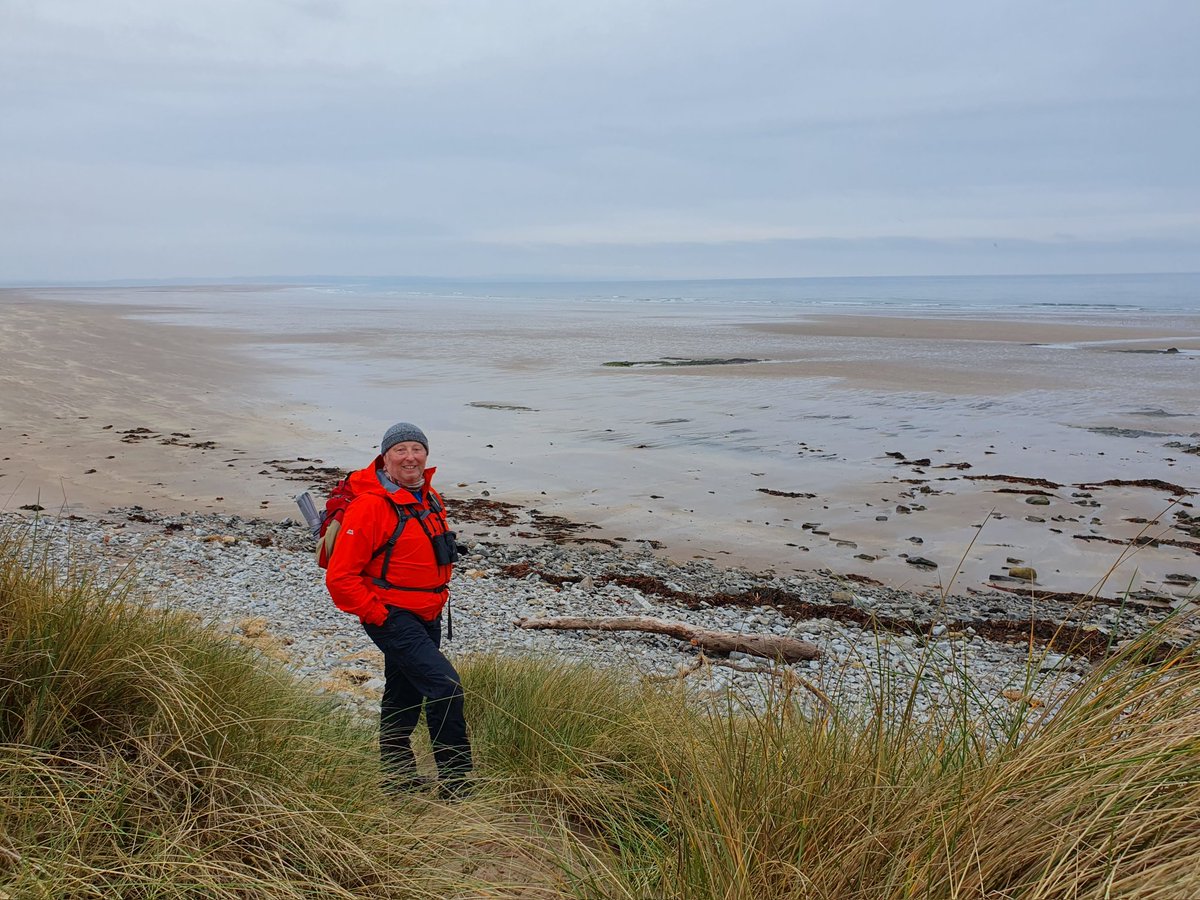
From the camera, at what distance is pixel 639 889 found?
8.34ft

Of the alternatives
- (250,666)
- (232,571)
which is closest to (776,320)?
(232,571)

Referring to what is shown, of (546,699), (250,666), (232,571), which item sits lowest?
(232,571)

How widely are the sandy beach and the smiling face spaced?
8.83ft

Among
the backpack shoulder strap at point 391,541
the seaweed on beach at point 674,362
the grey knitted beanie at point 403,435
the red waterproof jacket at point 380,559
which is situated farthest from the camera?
the seaweed on beach at point 674,362

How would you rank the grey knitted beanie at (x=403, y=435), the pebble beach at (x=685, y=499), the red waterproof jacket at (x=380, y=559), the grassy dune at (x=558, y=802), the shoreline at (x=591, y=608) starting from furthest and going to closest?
the pebble beach at (x=685, y=499) → the shoreline at (x=591, y=608) → the grey knitted beanie at (x=403, y=435) → the red waterproof jacket at (x=380, y=559) → the grassy dune at (x=558, y=802)

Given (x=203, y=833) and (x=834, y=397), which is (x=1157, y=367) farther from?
(x=203, y=833)

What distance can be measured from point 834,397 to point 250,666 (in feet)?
73.2

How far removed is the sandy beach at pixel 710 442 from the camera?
11883 mm

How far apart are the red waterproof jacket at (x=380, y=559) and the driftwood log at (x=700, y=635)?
3413mm

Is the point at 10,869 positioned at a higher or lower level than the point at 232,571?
higher

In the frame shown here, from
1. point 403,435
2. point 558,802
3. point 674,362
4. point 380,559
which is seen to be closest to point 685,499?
point 403,435

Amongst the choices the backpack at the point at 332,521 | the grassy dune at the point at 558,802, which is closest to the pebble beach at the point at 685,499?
the grassy dune at the point at 558,802

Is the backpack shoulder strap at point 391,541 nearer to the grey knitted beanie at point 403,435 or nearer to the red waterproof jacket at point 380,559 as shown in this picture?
the red waterproof jacket at point 380,559

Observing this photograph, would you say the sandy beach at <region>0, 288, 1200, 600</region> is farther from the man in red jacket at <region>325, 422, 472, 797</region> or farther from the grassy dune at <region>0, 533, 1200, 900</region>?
the man in red jacket at <region>325, 422, 472, 797</region>
